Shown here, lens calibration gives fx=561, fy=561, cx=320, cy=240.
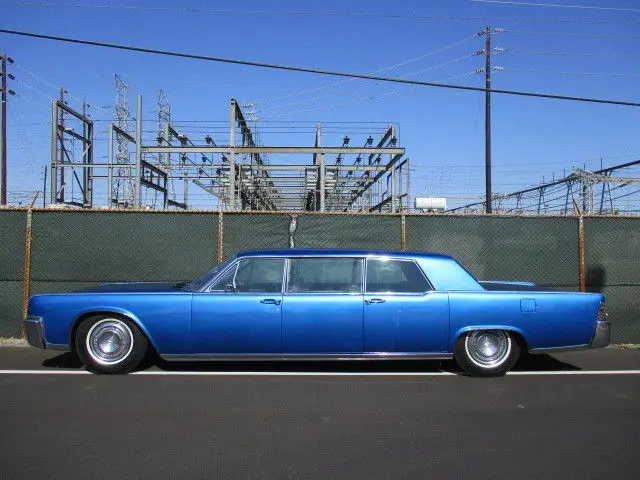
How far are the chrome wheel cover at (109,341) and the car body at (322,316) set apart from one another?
11 mm

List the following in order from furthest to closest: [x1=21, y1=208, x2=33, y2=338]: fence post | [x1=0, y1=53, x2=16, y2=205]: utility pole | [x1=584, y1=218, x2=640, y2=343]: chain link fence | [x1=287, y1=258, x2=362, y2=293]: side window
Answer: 1. [x1=0, y1=53, x2=16, y2=205]: utility pole
2. [x1=584, y1=218, x2=640, y2=343]: chain link fence
3. [x1=21, y1=208, x2=33, y2=338]: fence post
4. [x1=287, y1=258, x2=362, y2=293]: side window

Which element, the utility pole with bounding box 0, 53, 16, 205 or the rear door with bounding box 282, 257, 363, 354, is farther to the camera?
the utility pole with bounding box 0, 53, 16, 205

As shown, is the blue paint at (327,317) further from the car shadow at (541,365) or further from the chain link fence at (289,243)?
the chain link fence at (289,243)

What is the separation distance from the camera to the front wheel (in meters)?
6.30

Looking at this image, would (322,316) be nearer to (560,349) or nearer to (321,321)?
(321,321)

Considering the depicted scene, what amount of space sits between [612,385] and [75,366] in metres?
6.12

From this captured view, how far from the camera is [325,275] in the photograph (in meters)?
6.36

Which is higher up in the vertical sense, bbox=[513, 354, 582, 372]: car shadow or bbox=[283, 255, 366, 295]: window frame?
bbox=[283, 255, 366, 295]: window frame

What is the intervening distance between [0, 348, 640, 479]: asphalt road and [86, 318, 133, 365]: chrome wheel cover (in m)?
0.24

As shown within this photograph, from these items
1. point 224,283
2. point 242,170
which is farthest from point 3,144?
point 224,283

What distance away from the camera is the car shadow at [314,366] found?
21.8 ft

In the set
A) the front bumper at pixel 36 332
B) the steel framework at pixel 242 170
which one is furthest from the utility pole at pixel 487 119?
the front bumper at pixel 36 332

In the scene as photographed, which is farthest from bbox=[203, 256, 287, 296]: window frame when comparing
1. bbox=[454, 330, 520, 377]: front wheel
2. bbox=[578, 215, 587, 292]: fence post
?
bbox=[578, 215, 587, 292]: fence post

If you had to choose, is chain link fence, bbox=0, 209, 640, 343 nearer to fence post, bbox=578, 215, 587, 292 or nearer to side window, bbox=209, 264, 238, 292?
fence post, bbox=578, 215, 587, 292
